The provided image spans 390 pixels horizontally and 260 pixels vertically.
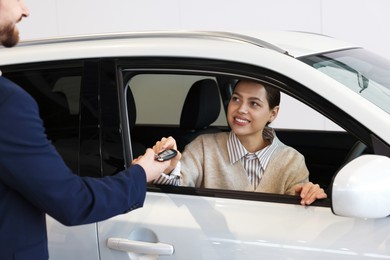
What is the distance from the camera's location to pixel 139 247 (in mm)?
2064

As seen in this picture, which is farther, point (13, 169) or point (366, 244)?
point (366, 244)

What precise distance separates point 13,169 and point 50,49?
3.04 feet

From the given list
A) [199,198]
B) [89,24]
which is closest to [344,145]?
[199,198]

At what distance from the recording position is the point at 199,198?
2102mm

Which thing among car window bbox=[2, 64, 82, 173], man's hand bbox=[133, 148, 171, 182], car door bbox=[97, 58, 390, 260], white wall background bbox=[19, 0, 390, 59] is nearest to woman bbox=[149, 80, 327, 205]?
car door bbox=[97, 58, 390, 260]

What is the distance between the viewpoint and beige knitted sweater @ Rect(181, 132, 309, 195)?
2381mm

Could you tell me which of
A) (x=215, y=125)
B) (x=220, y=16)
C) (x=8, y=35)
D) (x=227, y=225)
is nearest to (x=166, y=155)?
(x=227, y=225)

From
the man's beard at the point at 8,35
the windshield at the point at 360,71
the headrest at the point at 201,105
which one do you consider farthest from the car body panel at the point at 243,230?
the man's beard at the point at 8,35

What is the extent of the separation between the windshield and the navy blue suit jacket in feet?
2.51

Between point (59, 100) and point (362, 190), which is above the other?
point (59, 100)

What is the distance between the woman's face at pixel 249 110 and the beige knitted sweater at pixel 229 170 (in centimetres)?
11

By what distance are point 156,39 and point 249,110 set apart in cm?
48

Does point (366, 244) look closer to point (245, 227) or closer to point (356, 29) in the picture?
point (245, 227)

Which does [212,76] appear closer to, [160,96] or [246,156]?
[246,156]
